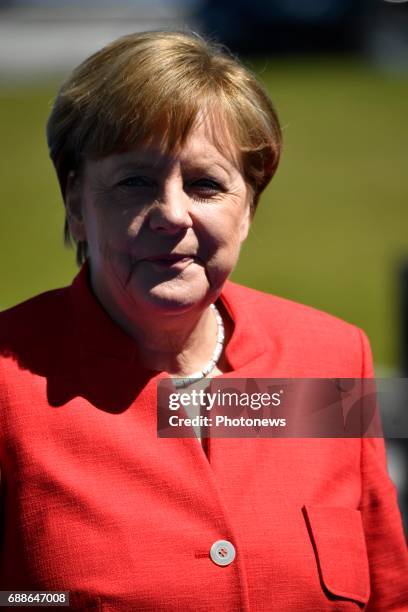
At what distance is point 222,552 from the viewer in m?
1.98

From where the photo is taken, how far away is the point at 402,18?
1852cm

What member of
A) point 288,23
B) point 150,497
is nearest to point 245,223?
point 150,497

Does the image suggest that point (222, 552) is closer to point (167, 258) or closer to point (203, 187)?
point (167, 258)

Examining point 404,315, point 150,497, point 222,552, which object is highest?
point 404,315

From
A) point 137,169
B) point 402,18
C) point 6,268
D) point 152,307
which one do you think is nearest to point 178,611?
point 152,307

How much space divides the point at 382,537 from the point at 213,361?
0.55 metres

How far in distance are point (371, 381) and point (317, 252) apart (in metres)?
6.77

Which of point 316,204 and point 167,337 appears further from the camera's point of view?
point 316,204

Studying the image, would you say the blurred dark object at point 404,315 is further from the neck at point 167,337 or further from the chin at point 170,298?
the chin at point 170,298

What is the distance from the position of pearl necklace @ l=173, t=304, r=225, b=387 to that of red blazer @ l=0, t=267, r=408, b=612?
0.05 metres

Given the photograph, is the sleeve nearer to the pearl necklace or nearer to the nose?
the pearl necklace

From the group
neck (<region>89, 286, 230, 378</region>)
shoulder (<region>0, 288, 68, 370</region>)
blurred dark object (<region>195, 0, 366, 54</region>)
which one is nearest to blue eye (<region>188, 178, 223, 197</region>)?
neck (<region>89, 286, 230, 378</region>)

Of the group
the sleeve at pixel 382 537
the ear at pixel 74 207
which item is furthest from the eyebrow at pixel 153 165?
the sleeve at pixel 382 537

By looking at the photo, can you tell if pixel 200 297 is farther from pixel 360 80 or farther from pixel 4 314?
pixel 360 80
